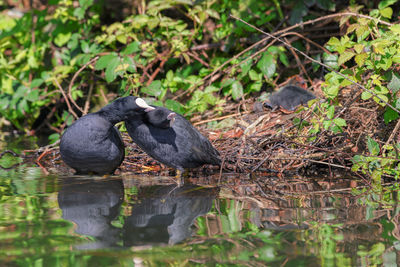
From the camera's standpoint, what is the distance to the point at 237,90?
5.43 m

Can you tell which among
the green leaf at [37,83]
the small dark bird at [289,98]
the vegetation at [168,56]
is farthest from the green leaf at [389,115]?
the green leaf at [37,83]

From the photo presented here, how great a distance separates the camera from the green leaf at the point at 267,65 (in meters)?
5.26

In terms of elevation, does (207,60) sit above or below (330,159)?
above

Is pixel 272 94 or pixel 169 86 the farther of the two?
pixel 169 86

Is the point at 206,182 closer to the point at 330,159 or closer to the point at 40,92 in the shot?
the point at 330,159

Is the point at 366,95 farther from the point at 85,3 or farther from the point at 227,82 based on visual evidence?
the point at 85,3

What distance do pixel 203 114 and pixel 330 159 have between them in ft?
5.81

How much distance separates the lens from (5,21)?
7000mm

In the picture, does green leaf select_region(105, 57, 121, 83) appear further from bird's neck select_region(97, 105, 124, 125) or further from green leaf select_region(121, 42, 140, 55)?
bird's neck select_region(97, 105, 124, 125)

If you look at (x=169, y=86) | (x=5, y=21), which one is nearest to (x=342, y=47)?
(x=169, y=86)

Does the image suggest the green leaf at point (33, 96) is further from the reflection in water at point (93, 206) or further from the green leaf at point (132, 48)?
the reflection in water at point (93, 206)

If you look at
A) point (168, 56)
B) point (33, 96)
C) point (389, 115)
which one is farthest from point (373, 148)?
point (33, 96)

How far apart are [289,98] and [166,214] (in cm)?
248

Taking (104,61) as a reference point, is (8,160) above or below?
below
